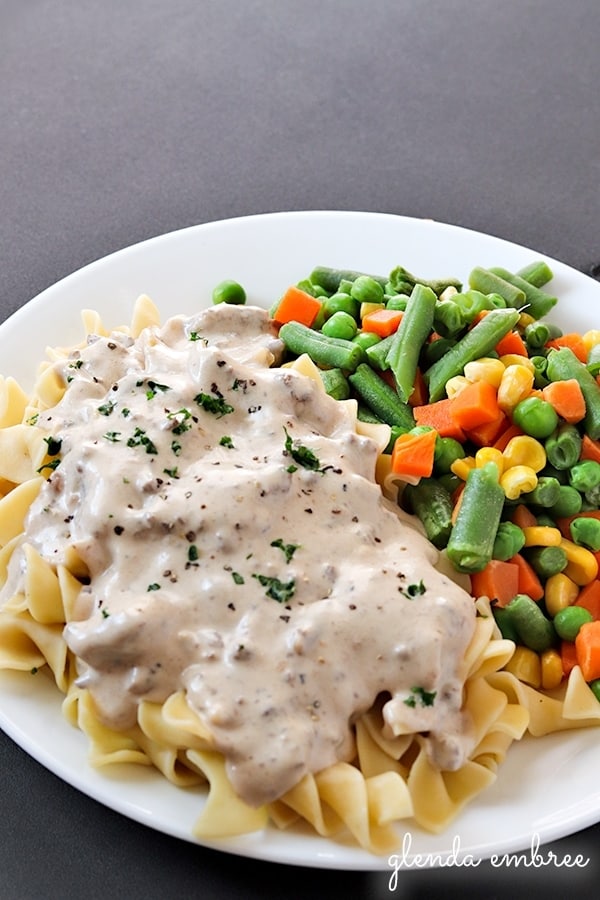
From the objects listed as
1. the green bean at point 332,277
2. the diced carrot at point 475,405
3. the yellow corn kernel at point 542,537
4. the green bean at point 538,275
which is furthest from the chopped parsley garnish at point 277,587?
the green bean at point 538,275

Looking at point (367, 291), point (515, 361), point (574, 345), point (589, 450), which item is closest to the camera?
point (589, 450)

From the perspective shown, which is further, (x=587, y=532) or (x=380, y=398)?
(x=380, y=398)

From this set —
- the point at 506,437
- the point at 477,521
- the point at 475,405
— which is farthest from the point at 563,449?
the point at 477,521

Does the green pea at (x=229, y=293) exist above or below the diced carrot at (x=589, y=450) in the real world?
above

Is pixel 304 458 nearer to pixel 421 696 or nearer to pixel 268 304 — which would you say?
pixel 421 696

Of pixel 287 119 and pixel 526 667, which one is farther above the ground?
pixel 287 119

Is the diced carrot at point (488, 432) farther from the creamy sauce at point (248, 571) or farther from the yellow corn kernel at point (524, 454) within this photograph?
the creamy sauce at point (248, 571)

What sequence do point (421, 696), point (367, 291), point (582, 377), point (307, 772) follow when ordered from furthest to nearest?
point (367, 291) → point (582, 377) → point (421, 696) → point (307, 772)
